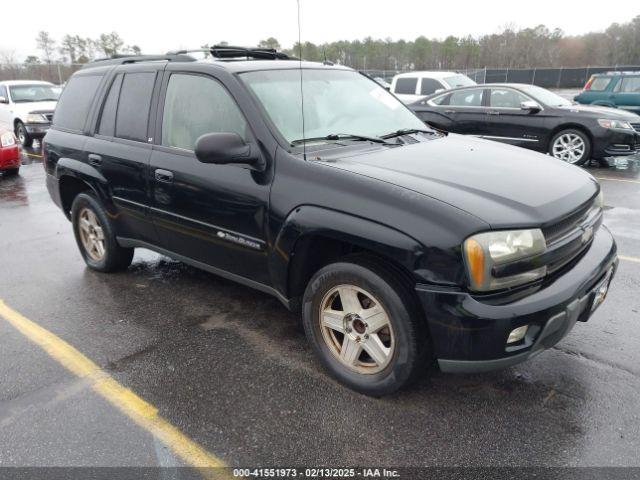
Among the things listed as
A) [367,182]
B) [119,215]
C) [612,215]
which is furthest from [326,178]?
[612,215]

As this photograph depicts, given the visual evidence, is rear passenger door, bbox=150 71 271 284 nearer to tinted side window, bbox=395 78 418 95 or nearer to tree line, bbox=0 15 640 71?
tinted side window, bbox=395 78 418 95

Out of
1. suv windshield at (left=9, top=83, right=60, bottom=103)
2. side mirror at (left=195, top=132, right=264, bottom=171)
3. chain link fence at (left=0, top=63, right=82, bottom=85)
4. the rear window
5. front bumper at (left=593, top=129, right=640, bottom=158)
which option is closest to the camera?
side mirror at (left=195, top=132, right=264, bottom=171)

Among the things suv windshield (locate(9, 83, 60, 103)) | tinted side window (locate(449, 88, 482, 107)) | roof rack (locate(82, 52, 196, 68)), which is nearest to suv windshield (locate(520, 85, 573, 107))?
tinted side window (locate(449, 88, 482, 107))

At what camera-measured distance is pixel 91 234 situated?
468cm

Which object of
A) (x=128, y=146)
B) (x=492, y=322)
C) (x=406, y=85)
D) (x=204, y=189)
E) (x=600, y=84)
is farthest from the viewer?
(x=600, y=84)

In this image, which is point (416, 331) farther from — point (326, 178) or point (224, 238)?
point (224, 238)

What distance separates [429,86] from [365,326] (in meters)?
11.3

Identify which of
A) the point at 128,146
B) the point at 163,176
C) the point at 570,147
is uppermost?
the point at 128,146

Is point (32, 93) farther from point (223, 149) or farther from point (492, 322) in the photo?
point (492, 322)

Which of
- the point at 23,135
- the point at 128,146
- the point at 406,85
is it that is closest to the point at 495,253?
the point at 128,146

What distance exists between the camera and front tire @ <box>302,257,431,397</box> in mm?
2504

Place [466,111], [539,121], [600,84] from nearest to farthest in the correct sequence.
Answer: [539,121] < [466,111] < [600,84]

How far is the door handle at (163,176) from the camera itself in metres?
3.51

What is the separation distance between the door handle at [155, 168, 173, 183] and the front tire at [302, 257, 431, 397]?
1349 mm
